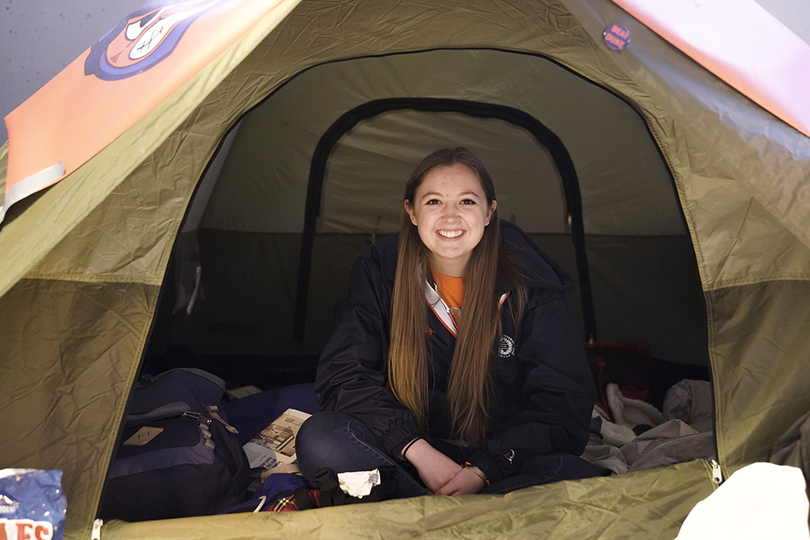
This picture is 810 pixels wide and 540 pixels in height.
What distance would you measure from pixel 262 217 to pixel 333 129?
0.37 meters

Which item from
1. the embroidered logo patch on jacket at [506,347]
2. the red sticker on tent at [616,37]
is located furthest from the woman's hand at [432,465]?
the red sticker on tent at [616,37]

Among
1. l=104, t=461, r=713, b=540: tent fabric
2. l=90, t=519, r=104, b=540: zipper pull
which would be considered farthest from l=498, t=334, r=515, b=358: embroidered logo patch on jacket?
l=90, t=519, r=104, b=540: zipper pull

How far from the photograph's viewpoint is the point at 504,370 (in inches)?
56.4

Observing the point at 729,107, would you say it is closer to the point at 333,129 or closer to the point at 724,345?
the point at 724,345

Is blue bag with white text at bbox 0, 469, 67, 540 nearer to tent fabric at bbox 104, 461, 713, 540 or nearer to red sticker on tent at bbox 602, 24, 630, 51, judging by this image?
tent fabric at bbox 104, 461, 713, 540

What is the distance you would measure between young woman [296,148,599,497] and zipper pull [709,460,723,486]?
0.20m

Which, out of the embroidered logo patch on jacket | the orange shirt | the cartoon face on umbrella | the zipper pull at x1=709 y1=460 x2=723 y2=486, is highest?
the cartoon face on umbrella

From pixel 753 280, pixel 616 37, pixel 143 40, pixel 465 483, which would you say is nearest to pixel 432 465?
pixel 465 483

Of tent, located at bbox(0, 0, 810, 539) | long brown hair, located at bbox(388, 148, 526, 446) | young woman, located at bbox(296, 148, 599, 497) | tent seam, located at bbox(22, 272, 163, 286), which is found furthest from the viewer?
long brown hair, located at bbox(388, 148, 526, 446)

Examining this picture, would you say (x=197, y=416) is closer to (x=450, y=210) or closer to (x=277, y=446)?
(x=277, y=446)

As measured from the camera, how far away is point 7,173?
1.17 m

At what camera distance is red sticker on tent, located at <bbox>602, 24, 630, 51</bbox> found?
0.99m

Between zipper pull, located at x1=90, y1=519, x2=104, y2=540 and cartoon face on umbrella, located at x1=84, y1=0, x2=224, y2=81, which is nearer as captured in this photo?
zipper pull, located at x1=90, y1=519, x2=104, y2=540

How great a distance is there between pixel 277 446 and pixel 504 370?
559mm
